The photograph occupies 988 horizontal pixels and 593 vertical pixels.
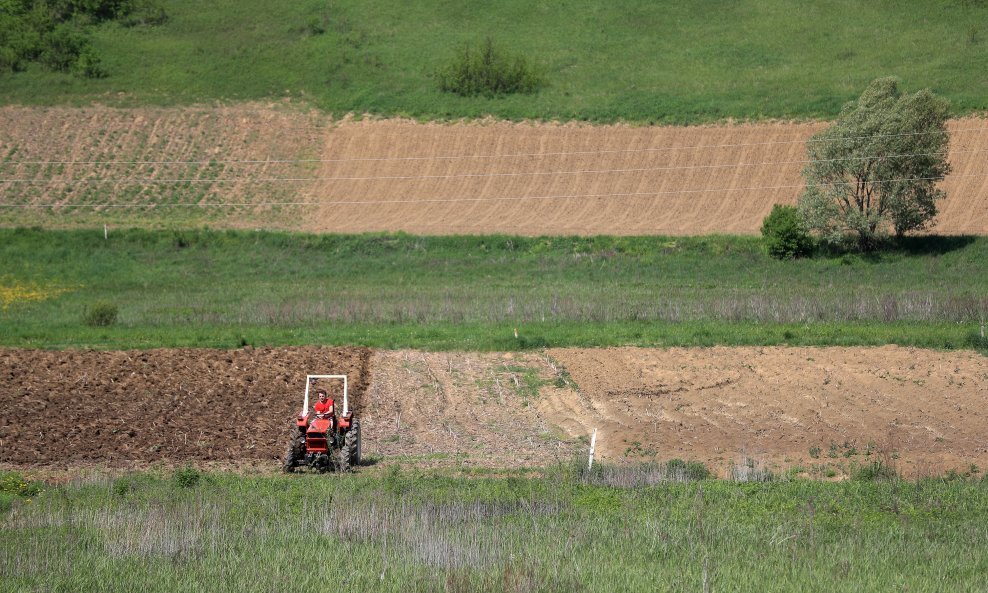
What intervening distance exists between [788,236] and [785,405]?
78.0ft

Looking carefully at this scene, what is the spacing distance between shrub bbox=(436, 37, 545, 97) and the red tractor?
51595 mm

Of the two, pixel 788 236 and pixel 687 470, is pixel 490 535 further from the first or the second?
pixel 788 236

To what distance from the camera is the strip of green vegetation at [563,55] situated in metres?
68.1

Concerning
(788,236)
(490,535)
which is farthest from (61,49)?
(490,535)

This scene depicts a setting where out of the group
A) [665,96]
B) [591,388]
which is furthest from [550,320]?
[665,96]

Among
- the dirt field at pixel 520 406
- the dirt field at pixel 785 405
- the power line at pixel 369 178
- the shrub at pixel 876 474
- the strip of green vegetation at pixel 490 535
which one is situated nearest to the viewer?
the strip of green vegetation at pixel 490 535

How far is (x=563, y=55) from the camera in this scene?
7856cm

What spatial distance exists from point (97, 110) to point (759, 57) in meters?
39.5

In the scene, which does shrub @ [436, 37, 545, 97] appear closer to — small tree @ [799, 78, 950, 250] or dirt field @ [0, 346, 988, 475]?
small tree @ [799, 78, 950, 250]

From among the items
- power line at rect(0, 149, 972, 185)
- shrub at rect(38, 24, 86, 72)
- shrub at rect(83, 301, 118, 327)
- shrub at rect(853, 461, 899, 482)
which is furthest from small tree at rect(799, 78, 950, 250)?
shrub at rect(38, 24, 86, 72)

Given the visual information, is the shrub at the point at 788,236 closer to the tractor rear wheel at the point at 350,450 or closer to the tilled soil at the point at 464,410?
the tilled soil at the point at 464,410

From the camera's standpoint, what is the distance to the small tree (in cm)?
4919

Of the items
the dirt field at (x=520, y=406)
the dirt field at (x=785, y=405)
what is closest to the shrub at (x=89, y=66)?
the dirt field at (x=520, y=406)

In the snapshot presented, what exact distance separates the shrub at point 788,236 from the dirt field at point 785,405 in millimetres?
17260
